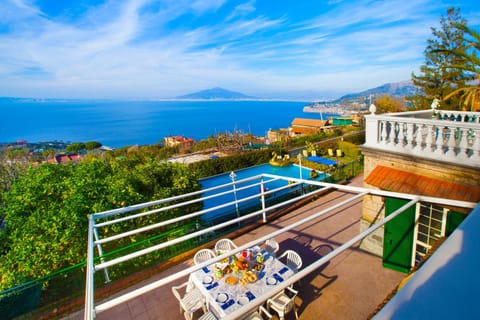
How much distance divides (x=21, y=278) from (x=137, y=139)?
3971 inches

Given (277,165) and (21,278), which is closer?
(21,278)

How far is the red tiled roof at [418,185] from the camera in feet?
11.1

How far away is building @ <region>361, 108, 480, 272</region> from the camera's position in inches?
137

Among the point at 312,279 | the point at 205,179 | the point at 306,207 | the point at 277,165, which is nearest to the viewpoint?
the point at 312,279

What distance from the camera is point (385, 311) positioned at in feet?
2.41

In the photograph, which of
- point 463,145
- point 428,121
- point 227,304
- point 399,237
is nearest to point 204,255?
point 227,304

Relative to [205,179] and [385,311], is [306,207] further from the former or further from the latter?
[205,179]

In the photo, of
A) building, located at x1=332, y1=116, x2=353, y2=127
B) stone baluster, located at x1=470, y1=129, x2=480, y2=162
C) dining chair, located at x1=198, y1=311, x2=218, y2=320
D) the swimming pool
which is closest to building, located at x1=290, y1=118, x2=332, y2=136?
building, located at x1=332, y1=116, x2=353, y2=127

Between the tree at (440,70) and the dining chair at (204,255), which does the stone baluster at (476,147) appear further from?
the tree at (440,70)

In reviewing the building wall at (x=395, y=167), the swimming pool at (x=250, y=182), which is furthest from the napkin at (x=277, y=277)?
the swimming pool at (x=250, y=182)

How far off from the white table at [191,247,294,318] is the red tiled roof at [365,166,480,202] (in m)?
2.23

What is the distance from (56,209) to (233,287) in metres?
4.86

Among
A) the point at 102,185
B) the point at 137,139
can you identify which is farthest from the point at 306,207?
the point at 137,139

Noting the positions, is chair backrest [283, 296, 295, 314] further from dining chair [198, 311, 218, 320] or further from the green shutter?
the green shutter
